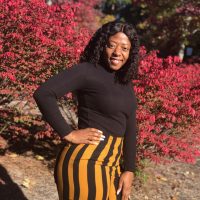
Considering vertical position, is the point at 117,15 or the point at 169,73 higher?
the point at 117,15

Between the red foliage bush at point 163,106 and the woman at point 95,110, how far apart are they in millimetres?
2955

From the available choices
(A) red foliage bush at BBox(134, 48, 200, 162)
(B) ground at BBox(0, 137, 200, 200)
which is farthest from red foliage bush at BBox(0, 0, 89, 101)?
(B) ground at BBox(0, 137, 200, 200)

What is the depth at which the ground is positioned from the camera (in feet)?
18.4

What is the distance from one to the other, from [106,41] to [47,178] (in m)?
4.11

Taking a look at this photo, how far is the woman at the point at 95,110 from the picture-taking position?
2.28 meters

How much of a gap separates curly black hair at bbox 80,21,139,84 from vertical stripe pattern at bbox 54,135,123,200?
412 millimetres

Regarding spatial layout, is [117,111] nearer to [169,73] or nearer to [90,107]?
[90,107]

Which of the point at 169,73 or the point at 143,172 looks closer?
the point at 169,73

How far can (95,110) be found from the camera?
237 centimetres

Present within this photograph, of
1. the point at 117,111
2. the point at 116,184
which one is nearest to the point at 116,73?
the point at 117,111

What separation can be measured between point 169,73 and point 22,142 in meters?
3.37

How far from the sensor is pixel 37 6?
578 cm

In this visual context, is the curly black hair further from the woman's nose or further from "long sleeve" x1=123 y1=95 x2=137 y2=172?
"long sleeve" x1=123 y1=95 x2=137 y2=172

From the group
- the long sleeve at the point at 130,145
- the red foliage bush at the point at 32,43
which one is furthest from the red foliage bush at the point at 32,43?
the long sleeve at the point at 130,145
